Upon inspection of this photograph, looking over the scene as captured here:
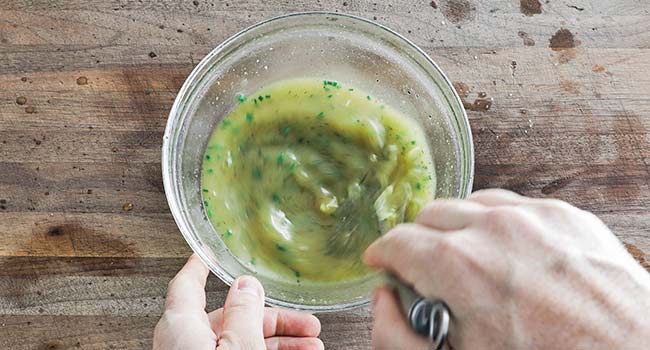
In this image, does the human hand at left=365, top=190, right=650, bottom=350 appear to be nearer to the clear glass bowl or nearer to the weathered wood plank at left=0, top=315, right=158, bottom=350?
the clear glass bowl

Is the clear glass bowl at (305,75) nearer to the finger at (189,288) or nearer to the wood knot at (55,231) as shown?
the finger at (189,288)

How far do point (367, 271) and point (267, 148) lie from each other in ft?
1.03

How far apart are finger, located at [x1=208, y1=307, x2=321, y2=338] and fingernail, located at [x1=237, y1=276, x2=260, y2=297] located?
0.52ft

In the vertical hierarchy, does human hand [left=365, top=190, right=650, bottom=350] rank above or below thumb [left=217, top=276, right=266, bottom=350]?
above

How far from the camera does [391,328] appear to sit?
0.80 meters

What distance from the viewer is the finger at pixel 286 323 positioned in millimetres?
1266

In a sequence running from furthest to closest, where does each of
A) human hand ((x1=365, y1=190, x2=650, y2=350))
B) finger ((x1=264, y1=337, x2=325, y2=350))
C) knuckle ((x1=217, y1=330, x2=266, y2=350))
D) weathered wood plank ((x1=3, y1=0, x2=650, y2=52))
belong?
weathered wood plank ((x1=3, y1=0, x2=650, y2=52)), finger ((x1=264, y1=337, x2=325, y2=350)), knuckle ((x1=217, y1=330, x2=266, y2=350)), human hand ((x1=365, y1=190, x2=650, y2=350))

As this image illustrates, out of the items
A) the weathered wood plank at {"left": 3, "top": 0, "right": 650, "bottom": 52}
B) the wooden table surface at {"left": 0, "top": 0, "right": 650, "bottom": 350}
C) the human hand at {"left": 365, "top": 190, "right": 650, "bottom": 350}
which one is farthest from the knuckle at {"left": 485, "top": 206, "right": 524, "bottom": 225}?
the weathered wood plank at {"left": 3, "top": 0, "right": 650, "bottom": 52}

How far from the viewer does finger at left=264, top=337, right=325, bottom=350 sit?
1292 mm

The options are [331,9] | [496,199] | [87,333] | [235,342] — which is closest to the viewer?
[496,199]

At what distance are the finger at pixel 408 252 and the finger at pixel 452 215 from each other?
0.01 m

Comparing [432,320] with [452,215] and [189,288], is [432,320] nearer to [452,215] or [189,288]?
[452,215]

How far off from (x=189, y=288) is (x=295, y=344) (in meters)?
0.25

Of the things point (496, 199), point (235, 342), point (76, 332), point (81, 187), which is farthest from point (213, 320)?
point (496, 199)
